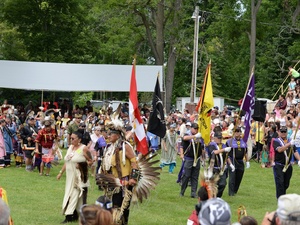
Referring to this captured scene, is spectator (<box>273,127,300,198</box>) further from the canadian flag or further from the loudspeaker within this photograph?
the loudspeaker

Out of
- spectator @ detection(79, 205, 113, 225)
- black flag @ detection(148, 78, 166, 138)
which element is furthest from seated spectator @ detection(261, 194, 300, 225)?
black flag @ detection(148, 78, 166, 138)

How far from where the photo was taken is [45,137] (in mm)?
20062

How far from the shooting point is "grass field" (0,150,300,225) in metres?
13.2

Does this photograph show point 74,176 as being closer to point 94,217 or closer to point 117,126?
point 117,126

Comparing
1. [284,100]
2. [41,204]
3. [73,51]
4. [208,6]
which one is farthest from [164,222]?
[208,6]

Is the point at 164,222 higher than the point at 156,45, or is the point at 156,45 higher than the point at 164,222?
the point at 156,45

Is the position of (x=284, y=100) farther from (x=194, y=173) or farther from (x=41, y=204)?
(x=41, y=204)

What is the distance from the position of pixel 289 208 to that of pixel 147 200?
10594 mm

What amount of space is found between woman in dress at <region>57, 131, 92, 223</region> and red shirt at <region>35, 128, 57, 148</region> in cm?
774

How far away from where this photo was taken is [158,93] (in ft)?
49.5

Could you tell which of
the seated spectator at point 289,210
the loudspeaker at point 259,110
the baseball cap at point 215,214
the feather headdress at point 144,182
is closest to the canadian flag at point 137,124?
the feather headdress at point 144,182

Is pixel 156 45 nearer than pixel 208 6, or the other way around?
pixel 156 45

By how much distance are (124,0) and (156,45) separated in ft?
11.5

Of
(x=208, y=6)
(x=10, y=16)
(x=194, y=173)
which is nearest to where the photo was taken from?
(x=194, y=173)
